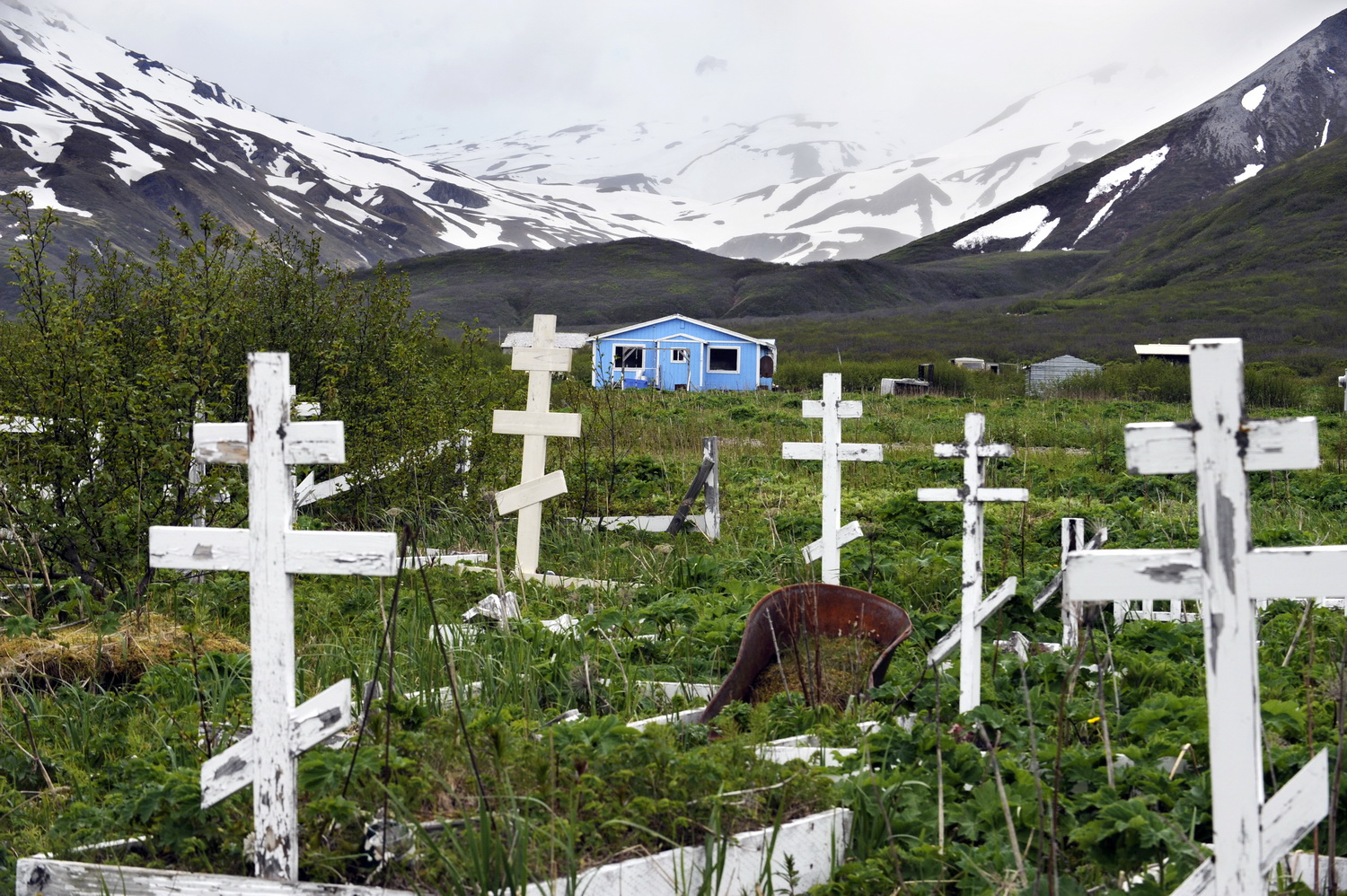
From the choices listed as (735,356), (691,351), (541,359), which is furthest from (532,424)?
(735,356)

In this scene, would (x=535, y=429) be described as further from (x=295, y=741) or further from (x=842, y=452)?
(x=295, y=741)

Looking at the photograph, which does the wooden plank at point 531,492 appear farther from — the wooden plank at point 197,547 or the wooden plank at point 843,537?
the wooden plank at point 197,547

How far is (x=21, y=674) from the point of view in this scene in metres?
4.95

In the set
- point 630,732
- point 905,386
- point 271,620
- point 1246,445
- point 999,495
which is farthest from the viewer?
point 905,386

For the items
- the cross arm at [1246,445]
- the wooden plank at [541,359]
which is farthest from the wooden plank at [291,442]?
the wooden plank at [541,359]

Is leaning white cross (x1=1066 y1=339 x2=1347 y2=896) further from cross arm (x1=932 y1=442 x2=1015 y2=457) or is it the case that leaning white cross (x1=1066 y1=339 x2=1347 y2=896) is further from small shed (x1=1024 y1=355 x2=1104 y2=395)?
small shed (x1=1024 y1=355 x2=1104 y2=395)

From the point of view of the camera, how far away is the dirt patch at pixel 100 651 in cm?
515

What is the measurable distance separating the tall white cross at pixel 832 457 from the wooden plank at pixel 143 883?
522 cm

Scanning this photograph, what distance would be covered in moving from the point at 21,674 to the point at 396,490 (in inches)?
196

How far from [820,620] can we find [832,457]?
8.10 ft

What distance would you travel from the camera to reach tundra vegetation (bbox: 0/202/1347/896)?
2.97m

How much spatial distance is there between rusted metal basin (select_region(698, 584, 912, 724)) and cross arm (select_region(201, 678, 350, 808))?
2.43 meters

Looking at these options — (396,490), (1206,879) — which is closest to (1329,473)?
(396,490)

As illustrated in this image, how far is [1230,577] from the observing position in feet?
7.05
